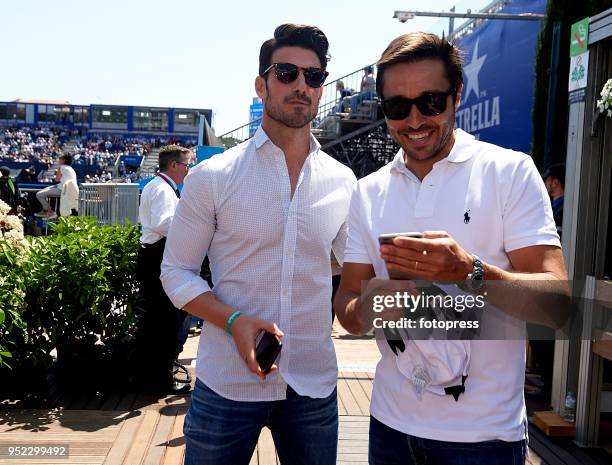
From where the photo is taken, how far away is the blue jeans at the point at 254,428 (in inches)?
76.2

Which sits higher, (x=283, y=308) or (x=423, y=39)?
(x=423, y=39)

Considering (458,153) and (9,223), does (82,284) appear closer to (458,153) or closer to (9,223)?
(9,223)

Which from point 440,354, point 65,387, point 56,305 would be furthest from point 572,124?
point 65,387

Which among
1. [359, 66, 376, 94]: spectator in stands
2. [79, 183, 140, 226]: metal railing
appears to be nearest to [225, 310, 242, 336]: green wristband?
[79, 183, 140, 226]: metal railing

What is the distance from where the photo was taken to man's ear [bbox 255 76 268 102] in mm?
2178

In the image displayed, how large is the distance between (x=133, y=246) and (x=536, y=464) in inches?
134

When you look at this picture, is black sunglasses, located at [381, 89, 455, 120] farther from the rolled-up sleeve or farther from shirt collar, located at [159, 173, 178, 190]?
shirt collar, located at [159, 173, 178, 190]

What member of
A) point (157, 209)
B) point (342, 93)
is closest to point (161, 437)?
point (157, 209)

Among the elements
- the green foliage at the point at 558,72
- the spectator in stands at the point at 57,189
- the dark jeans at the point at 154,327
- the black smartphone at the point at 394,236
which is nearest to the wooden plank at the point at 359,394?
the dark jeans at the point at 154,327

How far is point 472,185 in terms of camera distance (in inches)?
60.7

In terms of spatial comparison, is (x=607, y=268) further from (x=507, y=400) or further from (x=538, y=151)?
(x=538, y=151)

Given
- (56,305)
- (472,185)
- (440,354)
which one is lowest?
(56,305)

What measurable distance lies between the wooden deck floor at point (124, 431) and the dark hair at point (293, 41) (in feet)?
8.35

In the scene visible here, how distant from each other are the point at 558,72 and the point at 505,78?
2.51m
